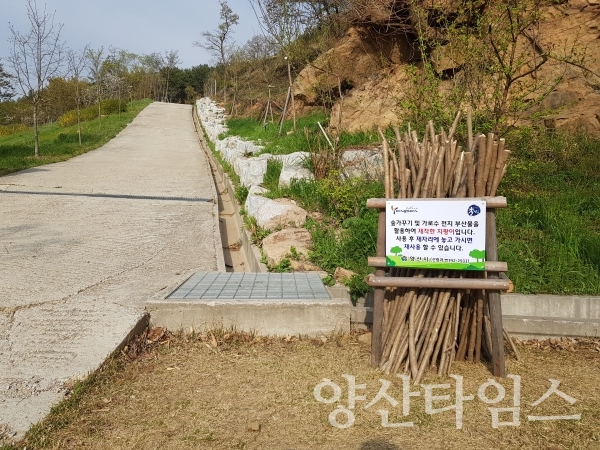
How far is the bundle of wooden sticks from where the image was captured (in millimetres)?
3732

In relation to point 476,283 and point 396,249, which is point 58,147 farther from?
point 476,283

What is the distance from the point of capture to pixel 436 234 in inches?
146

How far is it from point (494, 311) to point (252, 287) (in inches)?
82.5

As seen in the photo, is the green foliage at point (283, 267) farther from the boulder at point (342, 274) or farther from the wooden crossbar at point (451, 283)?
the wooden crossbar at point (451, 283)

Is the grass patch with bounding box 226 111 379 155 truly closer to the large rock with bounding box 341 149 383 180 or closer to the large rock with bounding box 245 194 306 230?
the large rock with bounding box 341 149 383 180

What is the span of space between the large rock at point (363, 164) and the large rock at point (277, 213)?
1.11 meters

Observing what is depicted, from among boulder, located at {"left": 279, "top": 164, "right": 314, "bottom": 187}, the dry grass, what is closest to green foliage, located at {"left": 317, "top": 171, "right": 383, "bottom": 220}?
boulder, located at {"left": 279, "top": 164, "right": 314, "bottom": 187}

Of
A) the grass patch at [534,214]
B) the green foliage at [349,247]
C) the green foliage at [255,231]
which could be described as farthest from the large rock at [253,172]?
the green foliage at [349,247]

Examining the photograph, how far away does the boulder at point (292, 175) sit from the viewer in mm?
8344

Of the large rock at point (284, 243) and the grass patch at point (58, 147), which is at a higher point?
the grass patch at point (58, 147)

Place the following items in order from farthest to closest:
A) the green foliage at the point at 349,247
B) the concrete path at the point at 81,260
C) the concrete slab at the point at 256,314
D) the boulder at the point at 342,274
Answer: the green foliage at the point at 349,247, the boulder at the point at 342,274, the concrete slab at the point at 256,314, the concrete path at the point at 81,260

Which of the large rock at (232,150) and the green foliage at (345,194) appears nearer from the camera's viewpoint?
the green foliage at (345,194)

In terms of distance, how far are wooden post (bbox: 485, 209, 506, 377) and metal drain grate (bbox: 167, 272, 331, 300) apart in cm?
135

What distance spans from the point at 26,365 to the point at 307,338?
197 centimetres
